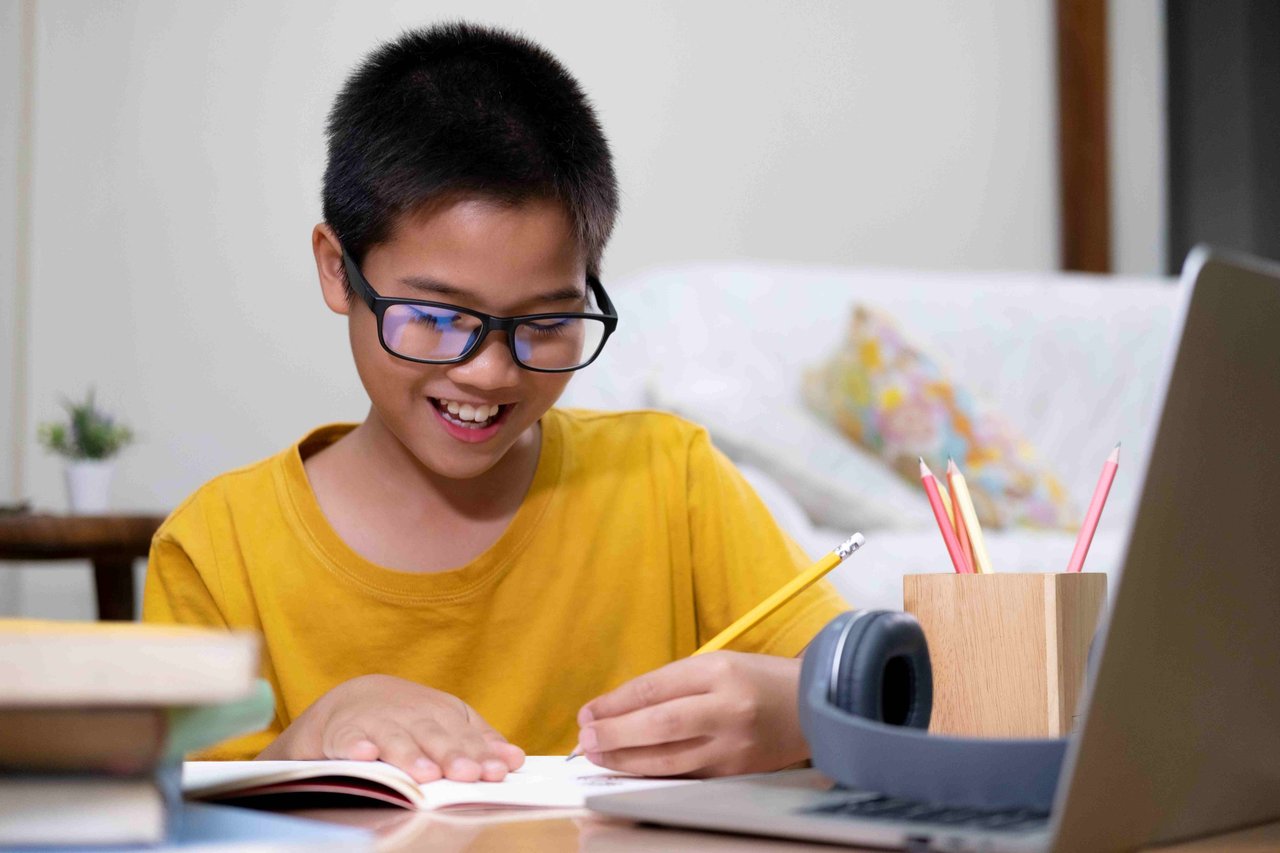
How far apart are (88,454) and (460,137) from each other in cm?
161

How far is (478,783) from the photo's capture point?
1.91 feet

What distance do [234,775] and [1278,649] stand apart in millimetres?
387

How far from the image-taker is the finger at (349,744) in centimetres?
62

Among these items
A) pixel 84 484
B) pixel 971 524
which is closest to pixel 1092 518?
pixel 971 524

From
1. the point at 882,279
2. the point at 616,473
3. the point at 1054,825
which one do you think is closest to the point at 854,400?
the point at 882,279

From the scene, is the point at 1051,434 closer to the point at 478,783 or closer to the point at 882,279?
the point at 882,279

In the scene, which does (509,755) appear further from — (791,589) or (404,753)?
(791,589)

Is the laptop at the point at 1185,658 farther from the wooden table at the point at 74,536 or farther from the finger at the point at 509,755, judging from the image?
the wooden table at the point at 74,536

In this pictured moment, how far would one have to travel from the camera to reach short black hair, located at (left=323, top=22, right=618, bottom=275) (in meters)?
0.94

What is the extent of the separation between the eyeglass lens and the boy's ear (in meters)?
0.15

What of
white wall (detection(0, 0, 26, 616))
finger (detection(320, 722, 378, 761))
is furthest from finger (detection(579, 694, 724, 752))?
white wall (detection(0, 0, 26, 616))

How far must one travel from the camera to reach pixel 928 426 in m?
2.38

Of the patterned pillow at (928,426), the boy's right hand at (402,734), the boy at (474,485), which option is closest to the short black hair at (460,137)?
the boy at (474,485)

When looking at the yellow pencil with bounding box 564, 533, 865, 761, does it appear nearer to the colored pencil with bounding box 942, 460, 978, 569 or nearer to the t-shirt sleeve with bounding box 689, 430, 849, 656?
the colored pencil with bounding box 942, 460, 978, 569
